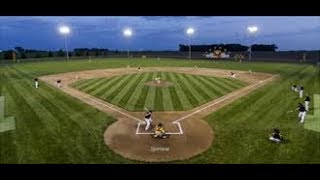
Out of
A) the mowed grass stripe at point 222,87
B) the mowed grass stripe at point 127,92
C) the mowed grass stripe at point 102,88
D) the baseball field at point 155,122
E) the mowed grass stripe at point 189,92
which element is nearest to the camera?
the baseball field at point 155,122

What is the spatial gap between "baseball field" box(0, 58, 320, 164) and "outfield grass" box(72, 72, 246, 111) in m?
0.08

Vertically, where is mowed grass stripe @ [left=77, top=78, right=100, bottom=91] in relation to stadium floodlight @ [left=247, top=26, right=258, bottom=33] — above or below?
below

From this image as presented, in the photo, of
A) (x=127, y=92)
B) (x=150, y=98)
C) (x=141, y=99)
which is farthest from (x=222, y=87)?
(x=141, y=99)

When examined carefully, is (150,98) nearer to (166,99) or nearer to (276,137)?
(166,99)

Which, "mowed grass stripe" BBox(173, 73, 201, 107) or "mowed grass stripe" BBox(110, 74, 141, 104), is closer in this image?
"mowed grass stripe" BBox(173, 73, 201, 107)

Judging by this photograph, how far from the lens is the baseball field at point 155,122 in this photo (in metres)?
14.4

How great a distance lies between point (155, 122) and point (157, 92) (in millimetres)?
8986

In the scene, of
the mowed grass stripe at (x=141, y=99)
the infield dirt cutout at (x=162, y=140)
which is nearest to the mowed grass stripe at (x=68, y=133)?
the infield dirt cutout at (x=162, y=140)

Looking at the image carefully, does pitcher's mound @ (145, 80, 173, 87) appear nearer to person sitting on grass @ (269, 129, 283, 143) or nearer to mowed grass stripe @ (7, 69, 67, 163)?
mowed grass stripe @ (7, 69, 67, 163)

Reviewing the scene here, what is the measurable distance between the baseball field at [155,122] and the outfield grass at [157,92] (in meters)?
0.08

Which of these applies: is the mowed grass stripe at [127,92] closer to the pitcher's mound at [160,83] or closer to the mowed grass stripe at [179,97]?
the pitcher's mound at [160,83]

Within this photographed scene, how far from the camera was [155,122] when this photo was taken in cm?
1905

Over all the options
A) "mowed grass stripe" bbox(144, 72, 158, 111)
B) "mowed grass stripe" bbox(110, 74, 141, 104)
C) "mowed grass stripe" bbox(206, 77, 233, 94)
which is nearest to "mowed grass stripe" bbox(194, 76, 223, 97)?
"mowed grass stripe" bbox(206, 77, 233, 94)

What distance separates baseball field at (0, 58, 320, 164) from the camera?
14.4 meters
